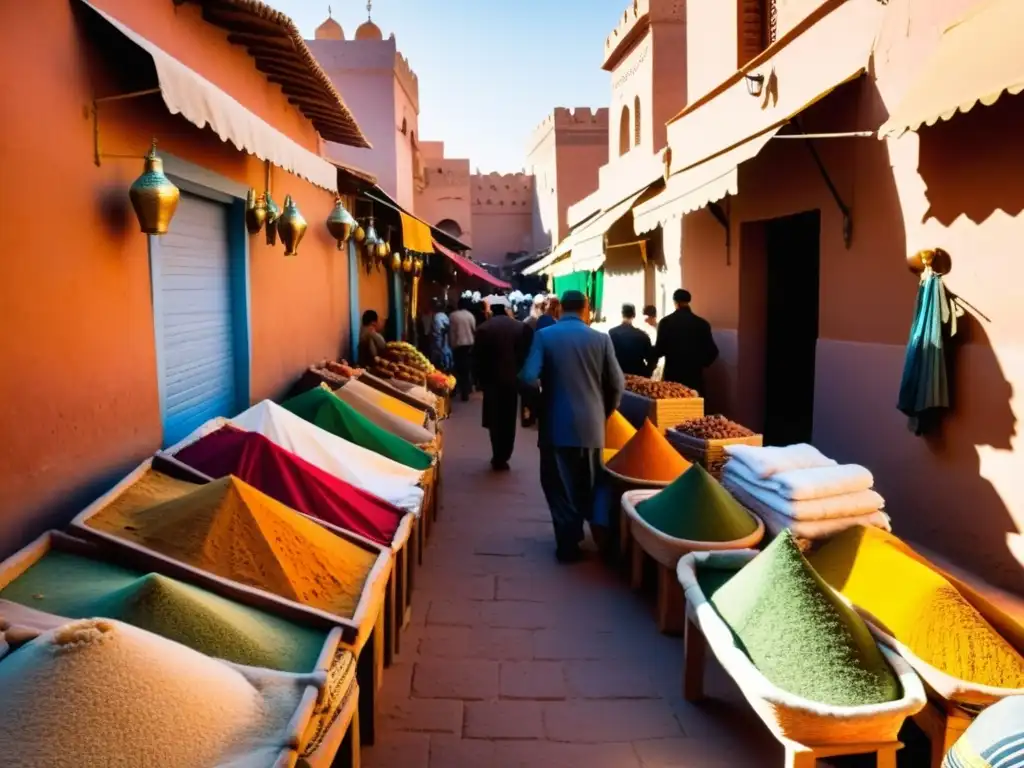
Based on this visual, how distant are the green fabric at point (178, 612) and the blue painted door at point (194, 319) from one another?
5.61ft

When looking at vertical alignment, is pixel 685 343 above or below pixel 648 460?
above

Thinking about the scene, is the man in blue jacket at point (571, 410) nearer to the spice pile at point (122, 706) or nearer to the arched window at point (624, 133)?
the spice pile at point (122, 706)

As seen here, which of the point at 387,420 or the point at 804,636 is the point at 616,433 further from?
the point at 804,636

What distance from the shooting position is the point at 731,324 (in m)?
8.02

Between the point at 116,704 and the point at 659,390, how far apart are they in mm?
5469

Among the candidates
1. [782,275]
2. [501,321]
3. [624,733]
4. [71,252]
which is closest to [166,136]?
[71,252]

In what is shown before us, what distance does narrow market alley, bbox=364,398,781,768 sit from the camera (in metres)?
2.95

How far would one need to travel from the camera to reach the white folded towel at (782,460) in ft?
12.7

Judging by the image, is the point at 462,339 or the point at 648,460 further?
the point at 462,339

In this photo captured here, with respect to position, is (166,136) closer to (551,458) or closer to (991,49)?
(551,458)

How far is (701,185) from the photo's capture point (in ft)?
20.8

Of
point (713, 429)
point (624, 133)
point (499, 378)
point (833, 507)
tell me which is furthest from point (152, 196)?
point (624, 133)

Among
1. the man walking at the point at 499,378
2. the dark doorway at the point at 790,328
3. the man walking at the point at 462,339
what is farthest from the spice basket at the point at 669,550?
the man walking at the point at 462,339

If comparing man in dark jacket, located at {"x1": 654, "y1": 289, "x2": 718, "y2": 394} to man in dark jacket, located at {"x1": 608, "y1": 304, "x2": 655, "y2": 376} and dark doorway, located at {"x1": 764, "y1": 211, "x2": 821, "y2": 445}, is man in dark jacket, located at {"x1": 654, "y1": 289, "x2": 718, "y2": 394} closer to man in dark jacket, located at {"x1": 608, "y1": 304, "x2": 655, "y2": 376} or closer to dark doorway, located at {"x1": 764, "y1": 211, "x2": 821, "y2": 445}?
man in dark jacket, located at {"x1": 608, "y1": 304, "x2": 655, "y2": 376}
